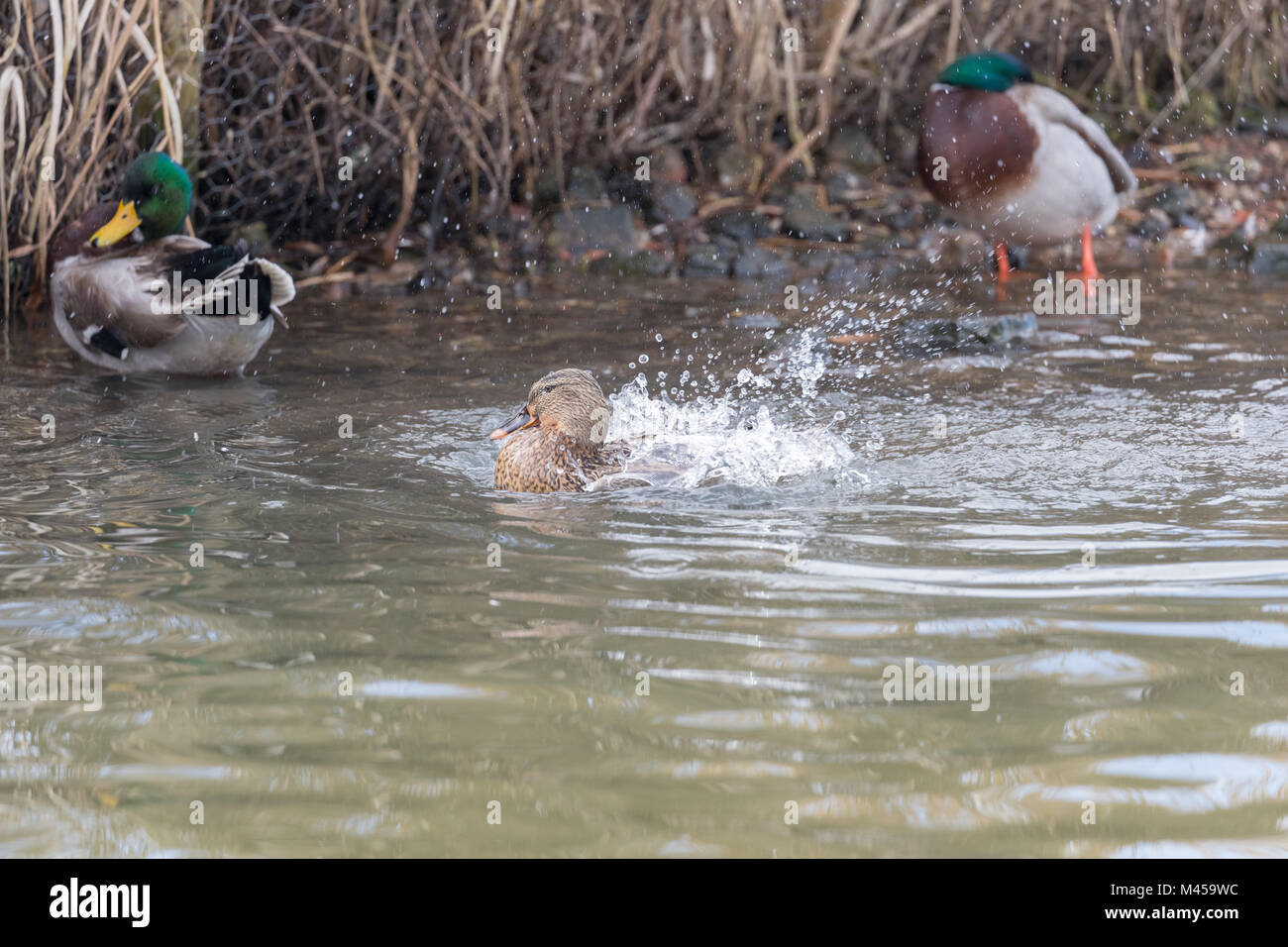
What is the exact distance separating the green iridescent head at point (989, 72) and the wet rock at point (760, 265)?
132 centimetres

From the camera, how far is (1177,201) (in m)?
9.60

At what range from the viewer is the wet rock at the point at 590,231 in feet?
29.1

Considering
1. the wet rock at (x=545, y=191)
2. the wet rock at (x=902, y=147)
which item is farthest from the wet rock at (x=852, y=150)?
the wet rock at (x=545, y=191)

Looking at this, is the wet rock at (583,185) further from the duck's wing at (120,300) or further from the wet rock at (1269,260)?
the wet rock at (1269,260)

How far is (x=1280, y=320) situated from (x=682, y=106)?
147 inches

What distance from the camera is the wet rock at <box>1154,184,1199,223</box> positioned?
375 inches

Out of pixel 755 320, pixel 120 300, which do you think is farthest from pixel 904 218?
pixel 120 300

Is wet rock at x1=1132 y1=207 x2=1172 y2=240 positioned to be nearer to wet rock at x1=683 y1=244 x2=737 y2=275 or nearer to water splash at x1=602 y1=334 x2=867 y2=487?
wet rock at x1=683 y1=244 x2=737 y2=275

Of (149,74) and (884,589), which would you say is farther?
(149,74)

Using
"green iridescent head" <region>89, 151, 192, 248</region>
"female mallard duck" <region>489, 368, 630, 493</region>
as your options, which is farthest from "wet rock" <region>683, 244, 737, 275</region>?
"female mallard duck" <region>489, 368, 630, 493</region>

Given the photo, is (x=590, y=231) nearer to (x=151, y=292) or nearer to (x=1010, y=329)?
(x=1010, y=329)

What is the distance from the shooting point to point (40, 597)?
3.59 meters
